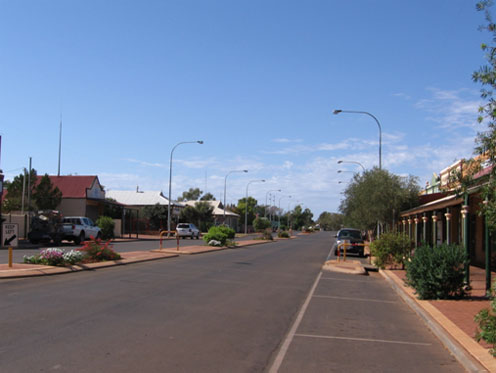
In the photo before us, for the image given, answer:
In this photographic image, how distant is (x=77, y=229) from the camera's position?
3491 centimetres

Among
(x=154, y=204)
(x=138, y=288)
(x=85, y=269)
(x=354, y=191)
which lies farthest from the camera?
(x=154, y=204)

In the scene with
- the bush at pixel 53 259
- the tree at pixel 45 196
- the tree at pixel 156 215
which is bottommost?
the bush at pixel 53 259

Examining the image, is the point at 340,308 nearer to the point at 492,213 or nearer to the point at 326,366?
→ the point at 326,366

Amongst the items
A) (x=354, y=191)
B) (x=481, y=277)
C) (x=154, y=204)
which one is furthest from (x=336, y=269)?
(x=154, y=204)

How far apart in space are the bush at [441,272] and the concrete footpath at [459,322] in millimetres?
324

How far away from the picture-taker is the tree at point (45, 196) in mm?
47062

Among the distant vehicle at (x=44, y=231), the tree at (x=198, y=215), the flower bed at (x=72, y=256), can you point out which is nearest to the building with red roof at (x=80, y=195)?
the distant vehicle at (x=44, y=231)

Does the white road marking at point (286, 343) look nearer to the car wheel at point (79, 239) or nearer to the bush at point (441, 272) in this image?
the bush at point (441, 272)

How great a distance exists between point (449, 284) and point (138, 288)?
7.70 m

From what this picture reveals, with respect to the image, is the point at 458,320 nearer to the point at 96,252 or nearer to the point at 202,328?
the point at 202,328

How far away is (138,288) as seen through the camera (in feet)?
43.8

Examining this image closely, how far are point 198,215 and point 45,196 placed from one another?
95.5ft

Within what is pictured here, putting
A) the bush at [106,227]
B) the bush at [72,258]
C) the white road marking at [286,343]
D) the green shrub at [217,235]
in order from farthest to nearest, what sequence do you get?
the bush at [106,227] → the green shrub at [217,235] → the bush at [72,258] → the white road marking at [286,343]

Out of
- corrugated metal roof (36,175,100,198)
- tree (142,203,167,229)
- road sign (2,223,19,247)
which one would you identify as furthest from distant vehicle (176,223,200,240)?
road sign (2,223,19,247)
